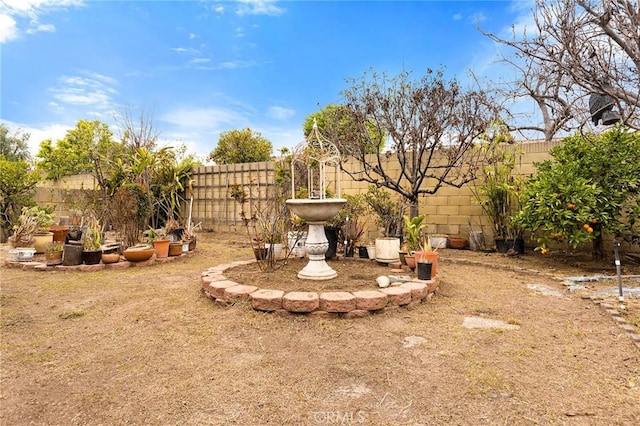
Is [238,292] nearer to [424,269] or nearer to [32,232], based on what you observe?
[424,269]

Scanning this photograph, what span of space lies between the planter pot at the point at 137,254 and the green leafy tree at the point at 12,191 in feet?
13.9

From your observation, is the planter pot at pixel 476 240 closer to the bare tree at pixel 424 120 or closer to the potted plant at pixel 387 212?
the bare tree at pixel 424 120

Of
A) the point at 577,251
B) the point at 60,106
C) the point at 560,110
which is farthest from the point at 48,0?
the point at 560,110

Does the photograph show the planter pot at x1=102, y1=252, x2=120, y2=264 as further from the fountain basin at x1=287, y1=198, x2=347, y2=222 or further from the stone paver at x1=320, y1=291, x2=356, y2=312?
the stone paver at x1=320, y1=291, x2=356, y2=312

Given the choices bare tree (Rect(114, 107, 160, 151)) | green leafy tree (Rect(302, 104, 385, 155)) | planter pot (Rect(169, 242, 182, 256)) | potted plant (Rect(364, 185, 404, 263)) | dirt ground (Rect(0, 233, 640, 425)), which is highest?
bare tree (Rect(114, 107, 160, 151))

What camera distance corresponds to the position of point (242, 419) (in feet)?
5.93

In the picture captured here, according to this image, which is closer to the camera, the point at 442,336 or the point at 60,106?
the point at 442,336

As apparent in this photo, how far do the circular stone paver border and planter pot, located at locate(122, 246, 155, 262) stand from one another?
274 cm

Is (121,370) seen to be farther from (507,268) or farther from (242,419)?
(507,268)

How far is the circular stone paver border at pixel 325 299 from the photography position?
3.30 metres

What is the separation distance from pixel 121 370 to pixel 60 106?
8554 mm

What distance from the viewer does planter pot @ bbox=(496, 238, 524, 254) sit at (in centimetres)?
649

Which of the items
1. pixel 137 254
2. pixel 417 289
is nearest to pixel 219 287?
pixel 417 289

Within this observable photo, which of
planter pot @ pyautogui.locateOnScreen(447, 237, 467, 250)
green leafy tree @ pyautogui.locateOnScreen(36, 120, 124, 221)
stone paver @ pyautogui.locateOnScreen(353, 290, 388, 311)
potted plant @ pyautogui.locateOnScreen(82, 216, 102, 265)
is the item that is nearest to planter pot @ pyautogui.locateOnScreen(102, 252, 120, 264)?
potted plant @ pyautogui.locateOnScreen(82, 216, 102, 265)
